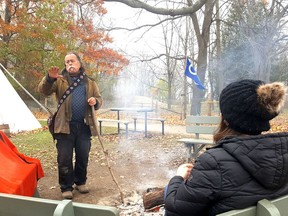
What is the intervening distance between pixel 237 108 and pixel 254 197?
41 cm

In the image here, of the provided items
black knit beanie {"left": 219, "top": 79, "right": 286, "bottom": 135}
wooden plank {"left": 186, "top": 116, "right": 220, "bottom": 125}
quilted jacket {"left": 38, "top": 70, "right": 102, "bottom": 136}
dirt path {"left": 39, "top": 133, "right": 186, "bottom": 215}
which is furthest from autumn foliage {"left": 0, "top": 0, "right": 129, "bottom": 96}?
black knit beanie {"left": 219, "top": 79, "right": 286, "bottom": 135}

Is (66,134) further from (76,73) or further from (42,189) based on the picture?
(42,189)

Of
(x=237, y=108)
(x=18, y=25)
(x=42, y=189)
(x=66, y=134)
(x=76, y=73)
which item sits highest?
(x=18, y=25)

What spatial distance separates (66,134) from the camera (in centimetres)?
353

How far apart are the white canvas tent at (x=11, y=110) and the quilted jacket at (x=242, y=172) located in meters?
9.29

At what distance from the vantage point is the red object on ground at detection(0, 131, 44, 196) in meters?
2.18

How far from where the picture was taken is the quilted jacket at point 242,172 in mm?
1293

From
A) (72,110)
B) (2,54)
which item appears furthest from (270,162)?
(2,54)

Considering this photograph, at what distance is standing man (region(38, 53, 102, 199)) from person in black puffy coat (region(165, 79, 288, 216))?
91.4 inches

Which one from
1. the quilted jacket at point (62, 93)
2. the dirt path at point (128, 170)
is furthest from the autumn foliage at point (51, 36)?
the quilted jacket at point (62, 93)

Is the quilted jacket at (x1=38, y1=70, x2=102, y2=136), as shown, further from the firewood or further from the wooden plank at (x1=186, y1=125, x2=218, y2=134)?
the wooden plank at (x1=186, y1=125, x2=218, y2=134)

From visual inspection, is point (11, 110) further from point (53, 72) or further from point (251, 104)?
point (251, 104)

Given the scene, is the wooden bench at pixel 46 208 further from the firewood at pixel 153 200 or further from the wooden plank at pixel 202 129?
the wooden plank at pixel 202 129

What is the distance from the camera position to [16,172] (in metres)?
2.44
